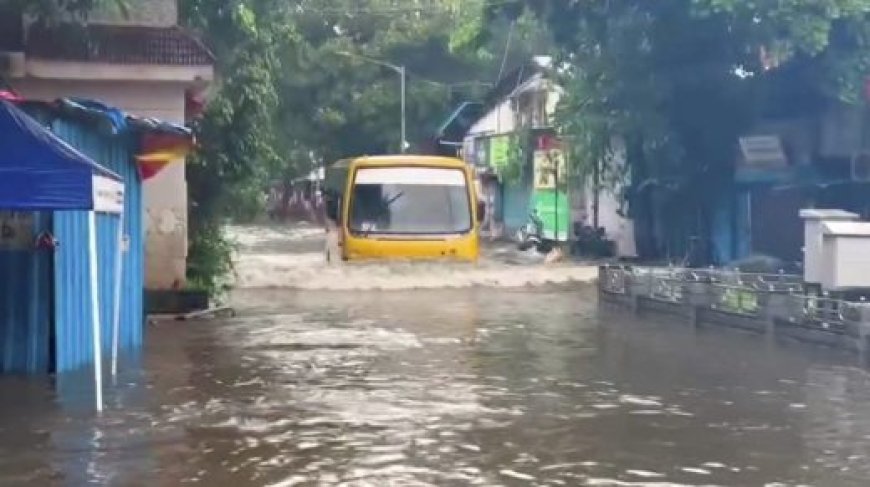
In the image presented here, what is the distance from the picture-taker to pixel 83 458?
8930 millimetres

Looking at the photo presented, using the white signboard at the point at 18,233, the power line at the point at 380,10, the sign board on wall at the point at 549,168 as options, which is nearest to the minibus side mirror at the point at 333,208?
the sign board on wall at the point at 549,168

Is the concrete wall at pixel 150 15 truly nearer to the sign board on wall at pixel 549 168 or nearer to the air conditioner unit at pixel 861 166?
the air conditioner unit at pixel 861 166

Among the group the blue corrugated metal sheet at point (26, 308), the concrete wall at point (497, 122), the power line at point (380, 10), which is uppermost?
the power line at point (380, 10)

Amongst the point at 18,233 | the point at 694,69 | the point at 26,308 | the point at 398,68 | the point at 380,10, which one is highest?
the point at 380,10

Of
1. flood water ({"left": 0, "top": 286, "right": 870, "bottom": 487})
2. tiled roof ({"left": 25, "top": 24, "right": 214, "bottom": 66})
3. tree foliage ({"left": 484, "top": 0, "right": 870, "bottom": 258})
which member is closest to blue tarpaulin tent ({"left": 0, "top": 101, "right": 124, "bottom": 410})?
flood water ({"left": 0, "top": 286, "right": 870, "bottom": 487})

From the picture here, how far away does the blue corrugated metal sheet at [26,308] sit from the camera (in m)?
12.3

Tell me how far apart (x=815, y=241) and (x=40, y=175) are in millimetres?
8684

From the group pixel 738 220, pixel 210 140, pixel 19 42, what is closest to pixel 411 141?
pixel 738 220

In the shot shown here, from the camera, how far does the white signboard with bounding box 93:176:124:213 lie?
10367mm

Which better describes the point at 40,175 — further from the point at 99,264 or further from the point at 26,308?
the point at 99,264

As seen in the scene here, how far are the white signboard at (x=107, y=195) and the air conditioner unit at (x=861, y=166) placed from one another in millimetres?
18755

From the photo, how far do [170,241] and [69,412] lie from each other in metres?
8.59

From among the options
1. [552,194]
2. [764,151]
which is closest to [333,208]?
[764,151]

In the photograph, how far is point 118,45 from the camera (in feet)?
58.3
